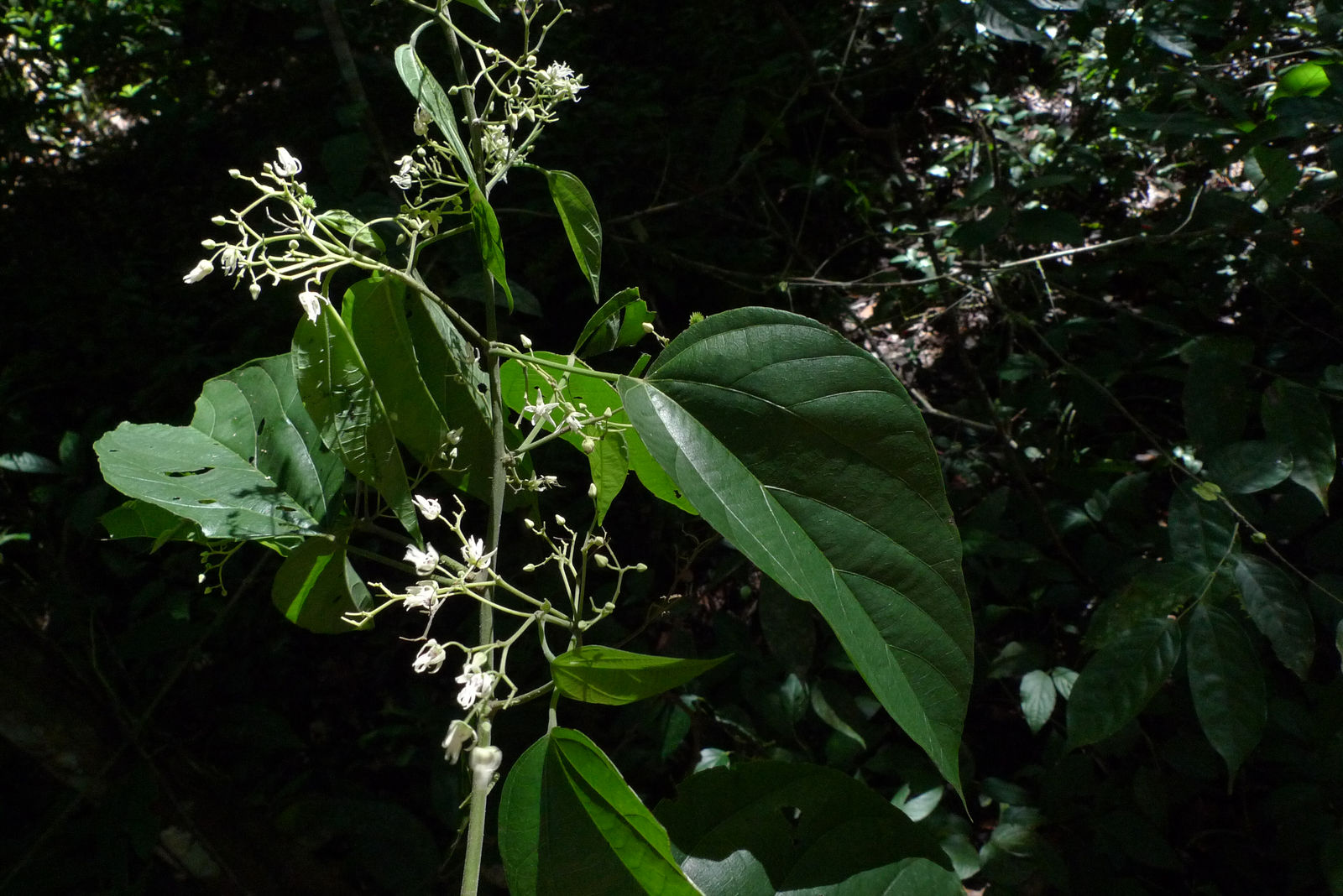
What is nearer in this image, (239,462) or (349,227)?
(349,227)

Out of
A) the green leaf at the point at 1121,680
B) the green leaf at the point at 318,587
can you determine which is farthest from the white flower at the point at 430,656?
the green leaf at the point at 1121,680

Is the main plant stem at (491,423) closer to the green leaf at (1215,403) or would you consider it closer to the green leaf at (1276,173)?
the green leaf at (1215,403)

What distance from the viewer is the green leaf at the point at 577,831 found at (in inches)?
18.4

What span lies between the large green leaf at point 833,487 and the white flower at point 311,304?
0.19m

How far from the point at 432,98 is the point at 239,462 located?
1.16ft

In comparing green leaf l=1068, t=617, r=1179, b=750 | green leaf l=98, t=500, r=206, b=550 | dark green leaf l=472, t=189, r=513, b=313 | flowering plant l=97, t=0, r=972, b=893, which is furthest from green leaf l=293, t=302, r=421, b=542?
green leaf l=1068, t=617, r=1179, b=750

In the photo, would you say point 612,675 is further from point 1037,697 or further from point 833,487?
point 1037,697

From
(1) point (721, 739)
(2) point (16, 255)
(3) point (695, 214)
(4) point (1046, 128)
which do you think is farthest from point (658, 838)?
(2) point (16, 255)

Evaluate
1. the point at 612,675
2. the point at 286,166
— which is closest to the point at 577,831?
the point at 612,675

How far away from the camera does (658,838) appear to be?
46 centimetres

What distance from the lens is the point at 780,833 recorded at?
620mm

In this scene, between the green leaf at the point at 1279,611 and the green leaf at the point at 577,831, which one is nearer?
the green leaf at the point at 577,831

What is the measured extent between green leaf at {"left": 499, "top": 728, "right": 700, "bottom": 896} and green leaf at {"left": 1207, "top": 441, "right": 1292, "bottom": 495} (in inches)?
38.5

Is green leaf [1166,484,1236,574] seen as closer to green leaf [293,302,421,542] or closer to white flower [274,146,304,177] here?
green leaf [293,302,421,542]
